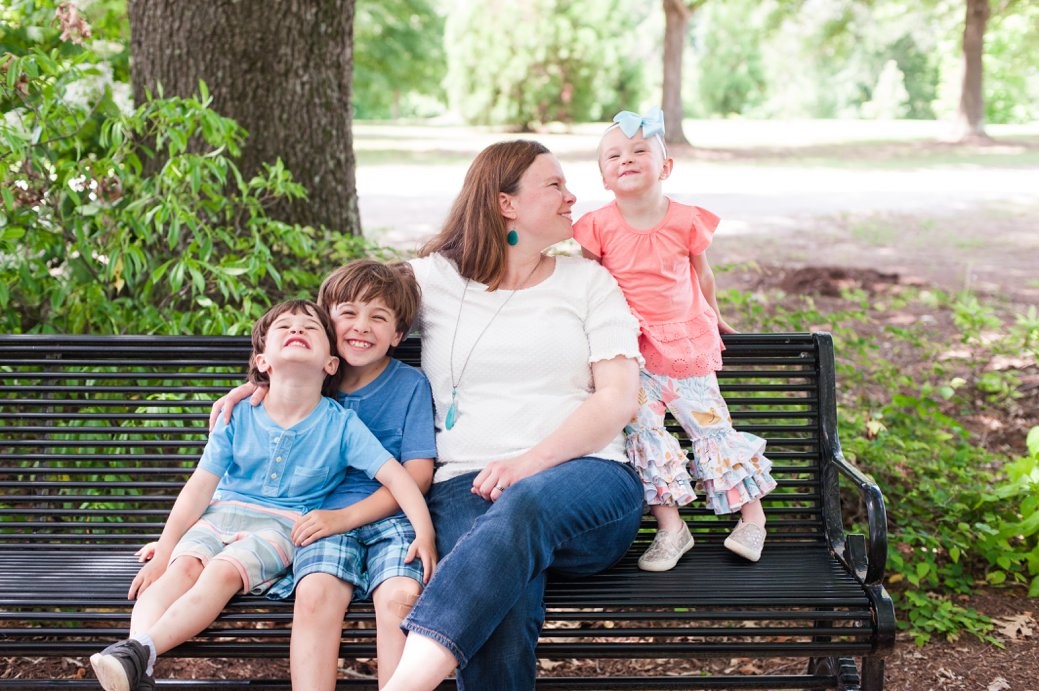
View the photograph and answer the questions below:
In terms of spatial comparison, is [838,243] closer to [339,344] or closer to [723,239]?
[723,239]

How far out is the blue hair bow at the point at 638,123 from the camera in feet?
9.81

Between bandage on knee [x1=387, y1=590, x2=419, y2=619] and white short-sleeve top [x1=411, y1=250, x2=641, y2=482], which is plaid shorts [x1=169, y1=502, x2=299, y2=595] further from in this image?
white short-sleeve top [x1=411, y1=250, x2=641, y2=482]

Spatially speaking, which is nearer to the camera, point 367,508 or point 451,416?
point 367,508

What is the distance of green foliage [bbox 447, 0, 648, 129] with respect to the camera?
81.7ft

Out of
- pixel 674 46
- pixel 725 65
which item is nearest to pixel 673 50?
pixel 674 46

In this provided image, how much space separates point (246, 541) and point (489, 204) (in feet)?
3.73

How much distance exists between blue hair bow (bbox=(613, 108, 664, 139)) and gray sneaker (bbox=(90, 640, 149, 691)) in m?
1.84

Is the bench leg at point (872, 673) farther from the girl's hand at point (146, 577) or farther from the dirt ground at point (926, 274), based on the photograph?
the girl's hand at point (146, 577)

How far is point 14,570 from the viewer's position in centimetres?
293

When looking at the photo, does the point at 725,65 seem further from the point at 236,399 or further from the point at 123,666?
the point at 123,666

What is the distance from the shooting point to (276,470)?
2.88 m

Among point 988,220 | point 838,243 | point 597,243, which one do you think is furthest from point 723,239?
point 597,243

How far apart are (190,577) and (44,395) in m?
1.13

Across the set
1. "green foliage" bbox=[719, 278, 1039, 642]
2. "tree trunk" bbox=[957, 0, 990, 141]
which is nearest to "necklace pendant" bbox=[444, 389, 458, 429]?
"green foliage" bbox=[719, 278, 1039, 642]
